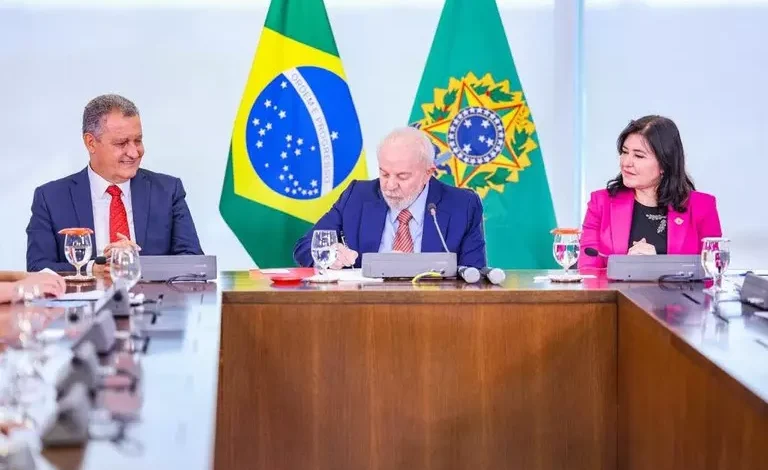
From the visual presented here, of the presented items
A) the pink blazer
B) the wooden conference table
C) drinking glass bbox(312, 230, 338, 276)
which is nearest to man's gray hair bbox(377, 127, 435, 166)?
the pink blazer

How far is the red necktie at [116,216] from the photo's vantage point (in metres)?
4.34

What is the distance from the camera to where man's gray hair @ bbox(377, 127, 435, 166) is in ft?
13.8

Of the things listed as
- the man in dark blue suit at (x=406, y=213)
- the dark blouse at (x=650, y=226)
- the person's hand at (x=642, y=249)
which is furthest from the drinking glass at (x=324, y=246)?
the dark blouse at (x=650, y=226)

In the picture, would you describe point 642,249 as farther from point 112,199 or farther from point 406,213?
point 112,199

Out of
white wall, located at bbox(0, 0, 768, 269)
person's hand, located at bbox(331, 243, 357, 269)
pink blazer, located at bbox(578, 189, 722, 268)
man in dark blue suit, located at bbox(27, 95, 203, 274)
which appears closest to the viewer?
person's hand, located at bbox(331, 243, 357, 269)

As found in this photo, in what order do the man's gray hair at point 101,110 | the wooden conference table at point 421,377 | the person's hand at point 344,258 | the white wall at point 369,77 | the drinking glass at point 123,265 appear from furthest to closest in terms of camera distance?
1. the white wall at point 369,77
2. the man's gray hair at point 101,110
3. the person's hand at point 344,258
4. the wooden conference table at point 421,377
5. the drinking glass at point 123,265

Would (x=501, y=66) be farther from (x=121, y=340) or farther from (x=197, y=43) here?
(x=121, y=340)

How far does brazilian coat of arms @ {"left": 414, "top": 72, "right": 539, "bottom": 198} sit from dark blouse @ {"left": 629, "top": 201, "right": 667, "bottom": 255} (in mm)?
1451

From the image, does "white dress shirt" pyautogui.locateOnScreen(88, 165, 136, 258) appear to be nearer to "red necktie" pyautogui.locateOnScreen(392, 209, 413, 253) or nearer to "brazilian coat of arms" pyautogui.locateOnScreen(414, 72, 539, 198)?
"red necktie" pyautogui.locateOnScreen(392, 209, 413, 253)

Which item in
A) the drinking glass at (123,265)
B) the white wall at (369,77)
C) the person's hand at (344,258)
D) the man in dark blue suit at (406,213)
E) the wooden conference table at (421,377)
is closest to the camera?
the drinking glass at (123,265)

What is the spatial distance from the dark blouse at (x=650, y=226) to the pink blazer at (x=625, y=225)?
0.08ft

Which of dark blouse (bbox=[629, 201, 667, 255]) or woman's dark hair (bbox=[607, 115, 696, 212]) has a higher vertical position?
woman's dark hair (bbox=[607, 115, 696, 212])

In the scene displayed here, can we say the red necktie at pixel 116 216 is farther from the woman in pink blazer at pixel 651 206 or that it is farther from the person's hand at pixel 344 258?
the woman in pink blazer at pixel 651 206

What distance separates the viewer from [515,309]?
333 centimetres
